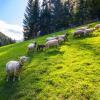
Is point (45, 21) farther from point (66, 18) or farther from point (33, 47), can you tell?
point (33, 47)

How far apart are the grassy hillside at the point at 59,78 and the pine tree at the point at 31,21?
63.7 meters

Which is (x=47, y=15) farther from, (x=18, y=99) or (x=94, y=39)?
(x=18, y=99)

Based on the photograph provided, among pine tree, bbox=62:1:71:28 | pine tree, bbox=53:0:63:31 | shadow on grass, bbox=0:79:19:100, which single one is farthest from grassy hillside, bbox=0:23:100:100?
pine tree, bbox=53:0:63:31

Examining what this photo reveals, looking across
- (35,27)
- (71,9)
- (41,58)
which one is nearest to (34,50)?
(41,58)

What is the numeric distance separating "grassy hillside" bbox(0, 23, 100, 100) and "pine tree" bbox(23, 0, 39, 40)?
6373 centimetres

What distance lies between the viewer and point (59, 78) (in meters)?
23.0

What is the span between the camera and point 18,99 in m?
21.1

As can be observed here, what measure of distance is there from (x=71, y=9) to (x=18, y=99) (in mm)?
87382

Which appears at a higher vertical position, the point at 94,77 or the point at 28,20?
the point at 28,20

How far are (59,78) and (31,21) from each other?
7257 centimetres

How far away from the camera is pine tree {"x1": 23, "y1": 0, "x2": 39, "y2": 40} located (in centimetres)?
9500

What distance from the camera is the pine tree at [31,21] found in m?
95.0

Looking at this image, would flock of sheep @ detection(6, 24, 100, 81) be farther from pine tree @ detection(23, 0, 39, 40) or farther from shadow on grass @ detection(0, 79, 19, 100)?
pine tree @ detection(23, 0, 39, 40)

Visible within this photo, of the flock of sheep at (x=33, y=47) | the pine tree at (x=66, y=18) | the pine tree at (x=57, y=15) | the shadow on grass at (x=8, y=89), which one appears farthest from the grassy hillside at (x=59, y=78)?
the pine tree at (x=57, y=15)
